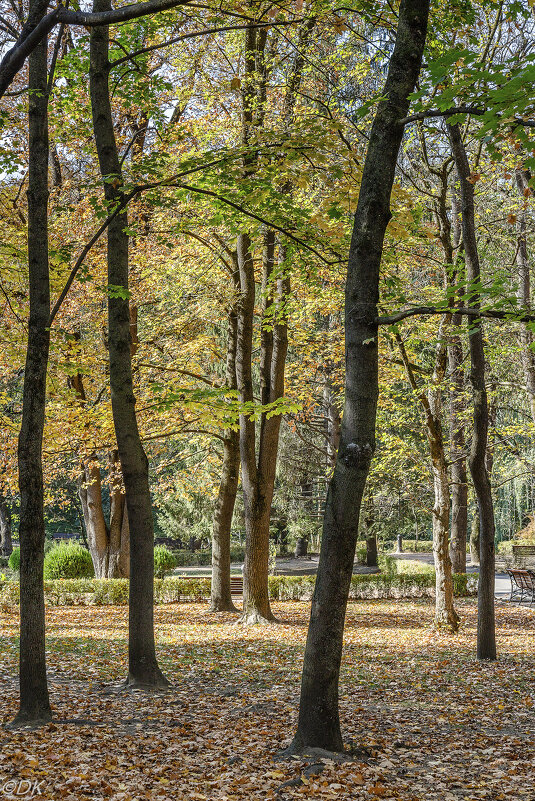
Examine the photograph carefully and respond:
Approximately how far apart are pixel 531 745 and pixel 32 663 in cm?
445

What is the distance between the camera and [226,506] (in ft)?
50.7

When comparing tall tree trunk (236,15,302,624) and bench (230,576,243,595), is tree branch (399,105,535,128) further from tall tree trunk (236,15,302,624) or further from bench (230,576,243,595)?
bench (230,576,243,595)

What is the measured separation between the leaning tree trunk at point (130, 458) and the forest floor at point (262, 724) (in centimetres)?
49

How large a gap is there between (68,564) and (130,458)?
1478 centimetres

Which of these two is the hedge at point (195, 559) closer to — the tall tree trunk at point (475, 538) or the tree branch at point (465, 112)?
the tall tree trunk at point (475, 538)

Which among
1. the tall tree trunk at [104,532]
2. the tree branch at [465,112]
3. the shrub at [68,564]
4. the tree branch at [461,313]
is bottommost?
the shrub at [68,564]

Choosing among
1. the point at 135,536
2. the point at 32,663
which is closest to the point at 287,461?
the point at 135,536

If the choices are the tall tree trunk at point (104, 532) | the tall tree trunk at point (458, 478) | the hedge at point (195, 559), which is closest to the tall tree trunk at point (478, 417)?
the tall tree trunk at point (458, 478)

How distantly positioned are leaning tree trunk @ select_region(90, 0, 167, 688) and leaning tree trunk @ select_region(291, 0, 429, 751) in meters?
2.95

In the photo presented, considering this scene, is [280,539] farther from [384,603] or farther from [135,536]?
[135,536]

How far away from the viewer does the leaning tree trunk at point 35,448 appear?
6.04 meters

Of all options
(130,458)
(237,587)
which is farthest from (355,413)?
(237,587)

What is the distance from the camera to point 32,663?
6074 mm

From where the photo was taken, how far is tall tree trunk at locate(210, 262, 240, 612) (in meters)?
15.3
